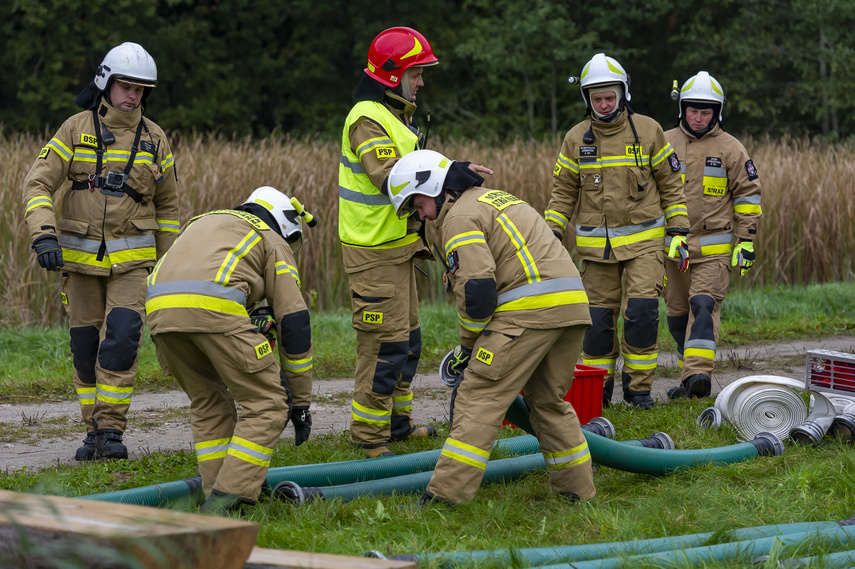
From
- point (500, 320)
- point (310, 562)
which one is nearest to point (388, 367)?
point (500, 320)

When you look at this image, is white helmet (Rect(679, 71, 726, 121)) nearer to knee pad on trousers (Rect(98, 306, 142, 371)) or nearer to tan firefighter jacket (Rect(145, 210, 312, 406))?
tan firefighter jacket (Rect(145, 210, 312, 406))

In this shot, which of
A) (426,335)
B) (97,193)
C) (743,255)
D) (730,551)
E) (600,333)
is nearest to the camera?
(730,551)

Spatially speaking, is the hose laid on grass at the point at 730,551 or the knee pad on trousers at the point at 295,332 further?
the knee pad on trousers at the point at 295,332

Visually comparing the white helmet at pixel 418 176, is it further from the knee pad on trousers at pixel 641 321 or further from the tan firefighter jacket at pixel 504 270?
the knee pad on trousers at pixel 641 321

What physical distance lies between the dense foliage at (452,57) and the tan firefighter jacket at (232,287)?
20.1 metres

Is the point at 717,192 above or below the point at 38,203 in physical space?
below

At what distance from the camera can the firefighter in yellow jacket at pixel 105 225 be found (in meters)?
5.43

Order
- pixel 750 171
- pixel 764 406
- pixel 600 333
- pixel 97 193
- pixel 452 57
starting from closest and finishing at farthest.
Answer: pixel 764 406 → pixel 97 193 → pixel 600 333 → pixel 750 171 → pixel 452 57

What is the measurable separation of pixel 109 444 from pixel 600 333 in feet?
10.9

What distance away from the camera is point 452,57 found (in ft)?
86.6

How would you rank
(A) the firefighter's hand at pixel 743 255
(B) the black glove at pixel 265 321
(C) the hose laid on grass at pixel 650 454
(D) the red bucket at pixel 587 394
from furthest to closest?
1. (A) the firefighter's hand at pixel 743 255
2. (D) the red bucket at pixel 587 394
3. (C) the hose laid on grass at pixel 650 454
4. (B) the black glove at pixel 265 321

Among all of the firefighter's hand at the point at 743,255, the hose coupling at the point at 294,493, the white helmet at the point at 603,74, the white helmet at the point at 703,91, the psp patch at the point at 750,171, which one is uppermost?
the white helmet at the point at 603,74

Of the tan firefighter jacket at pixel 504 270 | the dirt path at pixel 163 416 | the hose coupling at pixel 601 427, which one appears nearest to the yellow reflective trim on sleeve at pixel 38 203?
the dirt path at pixel 163 416

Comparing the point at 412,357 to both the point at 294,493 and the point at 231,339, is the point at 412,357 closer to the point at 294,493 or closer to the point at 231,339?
the point at 294,493
